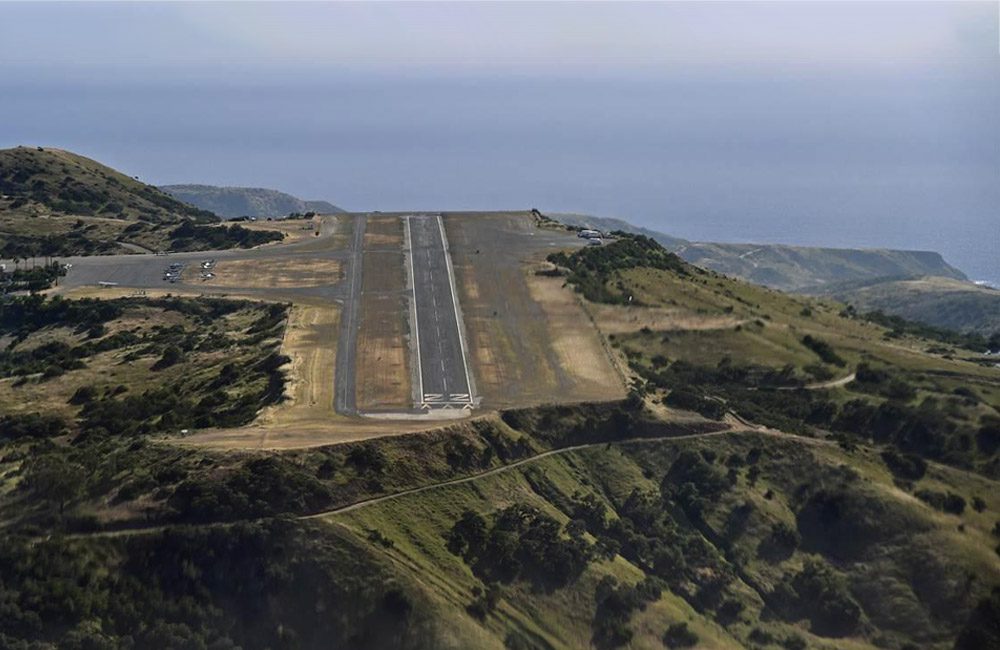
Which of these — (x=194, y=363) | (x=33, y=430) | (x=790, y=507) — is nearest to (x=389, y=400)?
(x=194, y=363)

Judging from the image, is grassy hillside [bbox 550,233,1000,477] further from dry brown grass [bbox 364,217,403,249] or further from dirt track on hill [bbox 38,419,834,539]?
dry brown grass [bbox 364,217,403,249]

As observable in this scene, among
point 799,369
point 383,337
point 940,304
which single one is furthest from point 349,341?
point 940,304

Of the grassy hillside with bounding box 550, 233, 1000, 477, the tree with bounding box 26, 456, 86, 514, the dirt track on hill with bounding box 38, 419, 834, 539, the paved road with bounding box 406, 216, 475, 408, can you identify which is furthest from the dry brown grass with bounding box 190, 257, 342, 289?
the tree with bounding box 26, 456, 86, 514

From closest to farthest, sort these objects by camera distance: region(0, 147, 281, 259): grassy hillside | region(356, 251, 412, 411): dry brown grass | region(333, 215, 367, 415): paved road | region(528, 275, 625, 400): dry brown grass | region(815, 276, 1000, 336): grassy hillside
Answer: region(333, 215, 367, 415): paved road < region(356, 251, 412, 411): dry brown grass < region(528, 275, 625, 400): dry brown grass < region(0, 147, 281, 259): grassy hillside < region(815, 276, 1000, 336): grassy hillside

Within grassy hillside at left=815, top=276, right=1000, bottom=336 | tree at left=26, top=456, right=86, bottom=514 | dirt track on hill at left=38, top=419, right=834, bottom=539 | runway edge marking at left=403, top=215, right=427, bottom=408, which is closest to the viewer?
dirt track on hill at left=38, top=419, right=834, bottom=539

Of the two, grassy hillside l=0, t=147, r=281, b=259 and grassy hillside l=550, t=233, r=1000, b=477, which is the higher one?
grassy hillside l=0, t=147, r=281, b=259

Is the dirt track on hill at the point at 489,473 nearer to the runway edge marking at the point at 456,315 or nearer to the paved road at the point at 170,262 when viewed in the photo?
the runway edge marking at the point at 456,315

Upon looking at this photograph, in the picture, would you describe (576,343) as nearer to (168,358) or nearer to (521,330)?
(521,330)

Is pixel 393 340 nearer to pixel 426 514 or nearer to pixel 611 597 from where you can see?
pixel 426 514
